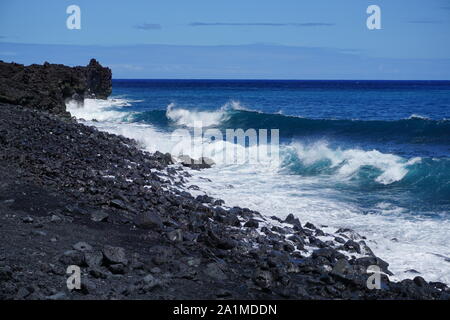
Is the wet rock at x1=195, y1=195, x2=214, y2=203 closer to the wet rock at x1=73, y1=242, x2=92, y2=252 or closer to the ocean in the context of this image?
the ocean

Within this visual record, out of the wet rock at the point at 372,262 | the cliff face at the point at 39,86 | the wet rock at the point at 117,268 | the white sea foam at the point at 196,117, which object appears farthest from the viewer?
the white sea foam at the point at 196,117

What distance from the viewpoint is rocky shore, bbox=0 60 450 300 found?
548 cm

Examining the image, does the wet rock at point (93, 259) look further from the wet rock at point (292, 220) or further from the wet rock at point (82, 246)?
the wet rock at point (292, 220)

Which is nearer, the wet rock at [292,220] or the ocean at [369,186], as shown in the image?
the ocean at [369,186]

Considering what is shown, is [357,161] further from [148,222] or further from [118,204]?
[148,222]

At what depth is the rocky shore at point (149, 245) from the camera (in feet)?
18.0

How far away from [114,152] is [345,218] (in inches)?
249

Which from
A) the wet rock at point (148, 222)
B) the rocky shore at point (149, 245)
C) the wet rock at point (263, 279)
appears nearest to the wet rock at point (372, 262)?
the rocky shore at point (149, 245)

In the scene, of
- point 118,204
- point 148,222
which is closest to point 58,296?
point 148,222

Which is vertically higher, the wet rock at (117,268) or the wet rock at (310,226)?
the wet rock at (117,268)

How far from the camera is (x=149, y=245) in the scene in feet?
22.1

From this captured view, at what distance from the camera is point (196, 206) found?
902cm

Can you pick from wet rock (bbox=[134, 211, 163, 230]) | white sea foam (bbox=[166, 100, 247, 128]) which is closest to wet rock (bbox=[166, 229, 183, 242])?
wet rock (bbox=[134, 211, 163, 230])
